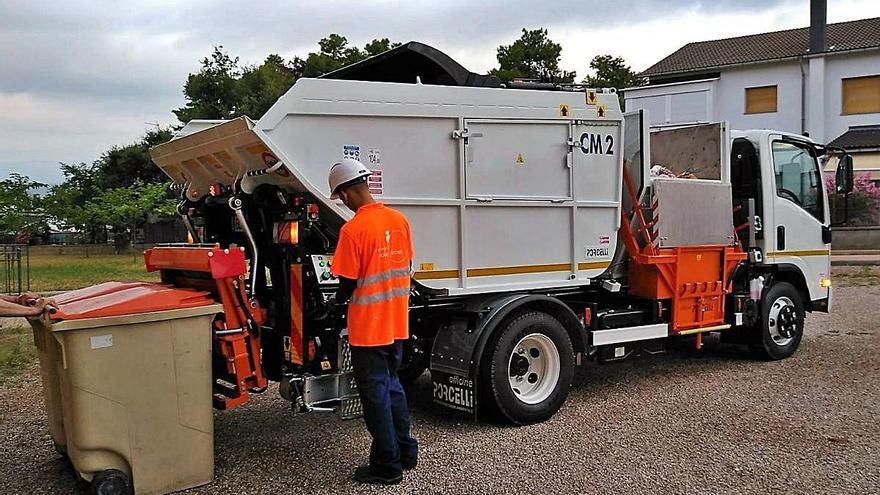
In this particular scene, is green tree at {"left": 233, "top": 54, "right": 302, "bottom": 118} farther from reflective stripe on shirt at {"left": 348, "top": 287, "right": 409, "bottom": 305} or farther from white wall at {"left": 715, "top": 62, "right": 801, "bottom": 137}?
reflective stripe on shirt at {"left": 348, "top": 287, "right": 409, "bottom": 305}

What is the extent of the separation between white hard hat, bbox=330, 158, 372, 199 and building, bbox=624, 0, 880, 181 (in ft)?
85.1

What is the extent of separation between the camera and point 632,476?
14.9 ft

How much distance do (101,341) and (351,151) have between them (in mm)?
1911

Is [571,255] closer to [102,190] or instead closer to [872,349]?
[872,349]

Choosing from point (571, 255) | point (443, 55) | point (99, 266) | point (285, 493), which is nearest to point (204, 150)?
point (443, 55)

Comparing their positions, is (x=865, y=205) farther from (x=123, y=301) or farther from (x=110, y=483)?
(x=110, y=483)

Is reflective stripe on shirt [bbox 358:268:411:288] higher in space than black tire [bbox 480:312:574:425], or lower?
higher

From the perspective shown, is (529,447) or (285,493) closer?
(285,493)

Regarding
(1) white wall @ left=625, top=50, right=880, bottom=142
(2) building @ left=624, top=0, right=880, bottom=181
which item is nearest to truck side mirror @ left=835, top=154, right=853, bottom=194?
(1) white wall @ left=625, top=50, right=880, bottom=142

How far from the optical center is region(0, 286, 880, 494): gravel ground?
4.46 metres

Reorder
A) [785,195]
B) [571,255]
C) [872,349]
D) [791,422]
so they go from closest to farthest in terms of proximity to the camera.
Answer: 1. [791,422]
2. [571,255]
3. [785,195]
4. [872,349]

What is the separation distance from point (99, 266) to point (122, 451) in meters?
21.5

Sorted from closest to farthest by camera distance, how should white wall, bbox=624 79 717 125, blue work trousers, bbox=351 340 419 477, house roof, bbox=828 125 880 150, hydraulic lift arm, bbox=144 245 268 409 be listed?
blue work trousers, bbox=351 340 419 477
hydraulic lift arm, bbox=144 245 268 409
house roof, bbox=828 125 880 150
white wall, bbox=624 79 717 125

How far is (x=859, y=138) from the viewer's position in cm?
2823
